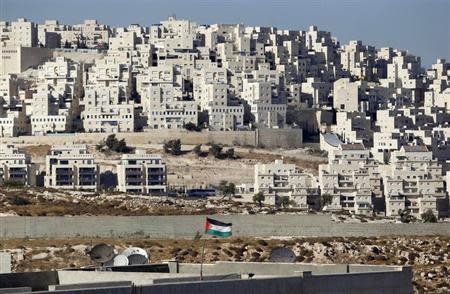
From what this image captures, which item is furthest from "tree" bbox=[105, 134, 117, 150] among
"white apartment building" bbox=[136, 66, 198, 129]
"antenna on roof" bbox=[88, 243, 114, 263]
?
"antenna on roof" bbox=[88, 243, 114, 263]

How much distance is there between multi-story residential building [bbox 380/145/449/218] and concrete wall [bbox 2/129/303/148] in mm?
8989

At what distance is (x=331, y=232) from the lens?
46719 mm

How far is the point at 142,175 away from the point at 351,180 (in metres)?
6.27

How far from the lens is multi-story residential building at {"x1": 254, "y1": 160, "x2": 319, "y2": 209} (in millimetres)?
64438

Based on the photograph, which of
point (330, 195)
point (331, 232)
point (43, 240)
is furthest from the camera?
point (330, 195)

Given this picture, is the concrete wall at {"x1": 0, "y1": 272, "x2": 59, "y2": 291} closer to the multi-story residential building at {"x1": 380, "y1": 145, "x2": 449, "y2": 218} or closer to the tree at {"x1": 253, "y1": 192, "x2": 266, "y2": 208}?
the tree at {"x1": 253, "y1": 192, "x2": 266, "y2": 208}

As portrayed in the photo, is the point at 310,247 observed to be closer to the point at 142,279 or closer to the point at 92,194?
the point at 92,194

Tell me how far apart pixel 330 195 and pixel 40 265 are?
89.7 ft

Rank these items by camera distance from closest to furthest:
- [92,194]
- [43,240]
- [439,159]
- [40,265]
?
[40,265]
[43,240]
[92,194]
[439,159]

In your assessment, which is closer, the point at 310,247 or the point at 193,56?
the point at 310,247

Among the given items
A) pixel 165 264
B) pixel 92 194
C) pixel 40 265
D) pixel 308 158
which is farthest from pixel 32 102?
pixel 165 264

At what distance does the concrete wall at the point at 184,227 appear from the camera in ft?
144

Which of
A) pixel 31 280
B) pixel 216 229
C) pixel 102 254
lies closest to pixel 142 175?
pixel 102 254

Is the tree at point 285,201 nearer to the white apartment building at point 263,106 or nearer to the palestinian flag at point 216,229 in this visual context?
the white apartment building at point 263,106
